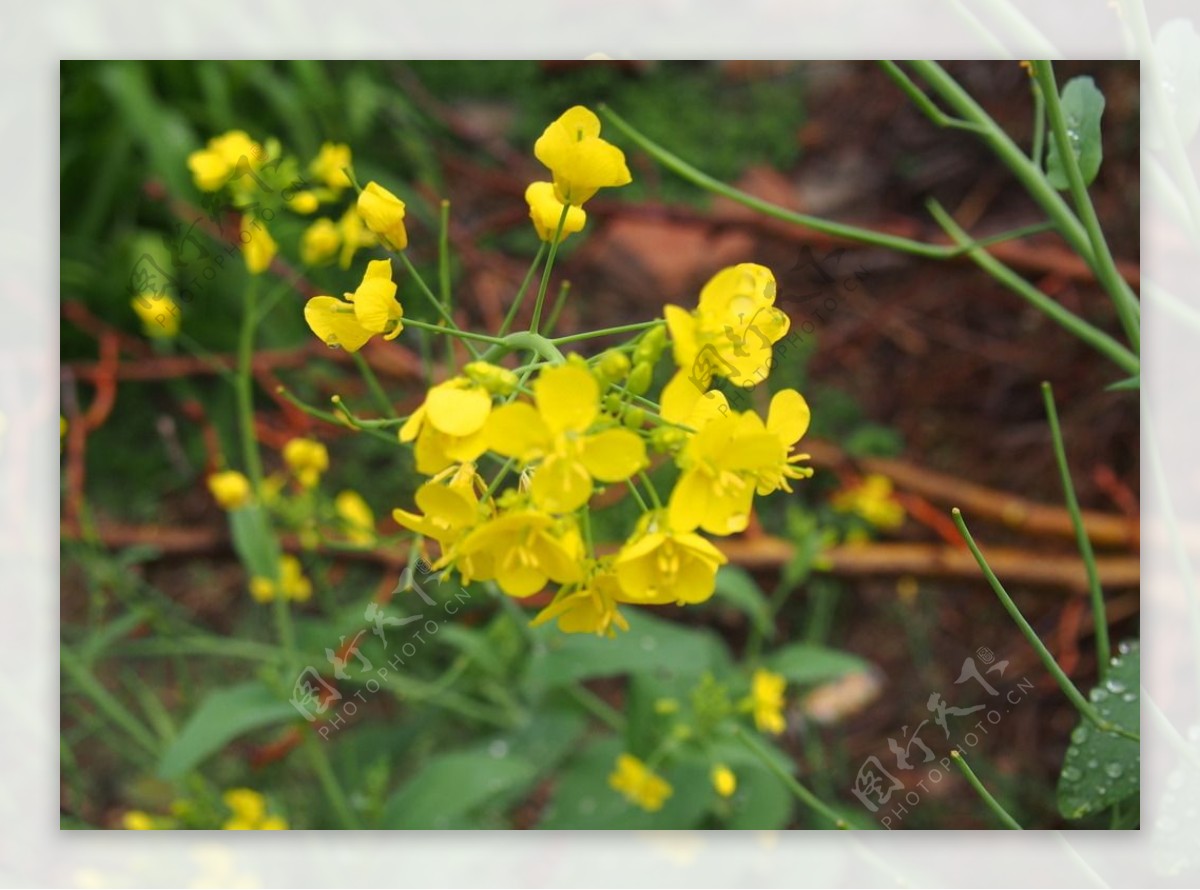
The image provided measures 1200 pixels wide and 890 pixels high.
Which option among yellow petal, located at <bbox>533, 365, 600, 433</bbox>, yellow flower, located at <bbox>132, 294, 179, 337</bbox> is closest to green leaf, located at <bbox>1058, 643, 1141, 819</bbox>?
yellow petal, located at <bbox>533, 365, 600, 433</bbox>

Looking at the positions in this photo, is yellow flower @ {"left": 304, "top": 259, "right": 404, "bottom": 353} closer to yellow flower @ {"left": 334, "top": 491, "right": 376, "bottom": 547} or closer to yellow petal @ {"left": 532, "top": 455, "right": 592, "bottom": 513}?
yellow petal @ {"left": 532, "top": 455, "right": 592, "bottom": 513}

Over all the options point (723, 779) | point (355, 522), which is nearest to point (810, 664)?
point (723, 779)

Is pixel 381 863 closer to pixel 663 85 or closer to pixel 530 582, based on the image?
pixel 530 582

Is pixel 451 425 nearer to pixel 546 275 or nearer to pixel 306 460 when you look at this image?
pixel 546 275

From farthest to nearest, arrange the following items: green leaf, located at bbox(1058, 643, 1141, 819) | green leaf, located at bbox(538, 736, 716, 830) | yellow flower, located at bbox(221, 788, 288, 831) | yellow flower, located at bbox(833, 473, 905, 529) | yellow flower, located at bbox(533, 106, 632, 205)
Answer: yellow flower, located at bbox(833, 473, 905, 529), yellow flower, located at bbox(221, 788, 288, 831), green leaf, located at bbox(538, 736, 716, 830), green leaf, located at bbox(1058, 643, 1141, 819), yellow flower, located at bbox(533, 106, 632, 205)

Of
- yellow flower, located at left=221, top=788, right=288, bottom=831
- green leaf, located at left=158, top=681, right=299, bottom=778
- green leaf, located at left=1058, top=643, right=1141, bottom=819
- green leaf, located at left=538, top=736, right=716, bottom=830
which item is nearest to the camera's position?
green leaf, located at left=1058, top=643, right=1141, bottom=819

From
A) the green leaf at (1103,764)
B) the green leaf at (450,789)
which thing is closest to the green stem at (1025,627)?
the green leaf at (1103,764)
